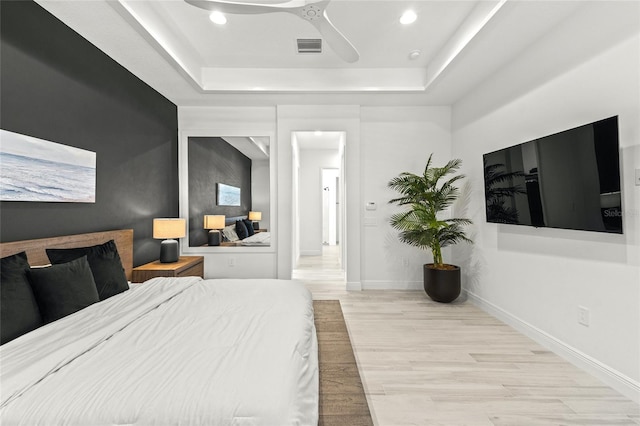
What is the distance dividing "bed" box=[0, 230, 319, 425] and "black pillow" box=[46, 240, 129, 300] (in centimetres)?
15

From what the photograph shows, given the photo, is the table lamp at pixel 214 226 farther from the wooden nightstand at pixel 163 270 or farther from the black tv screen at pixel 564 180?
the black tv screen at pixel 564 180

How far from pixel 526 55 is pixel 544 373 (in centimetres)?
276

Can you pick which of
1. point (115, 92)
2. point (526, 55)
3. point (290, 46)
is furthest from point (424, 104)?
point (115, 92)

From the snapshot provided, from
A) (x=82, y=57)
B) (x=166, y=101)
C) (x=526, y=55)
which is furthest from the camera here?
(x=166, y=101)

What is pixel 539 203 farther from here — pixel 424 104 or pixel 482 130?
pixel 424 104

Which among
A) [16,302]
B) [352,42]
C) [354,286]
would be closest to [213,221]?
[354,286]

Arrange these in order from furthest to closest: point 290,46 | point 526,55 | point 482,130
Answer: point 482,130 → point 290,46 → point 526,55

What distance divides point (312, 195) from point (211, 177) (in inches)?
135

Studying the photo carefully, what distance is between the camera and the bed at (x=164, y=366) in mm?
1018

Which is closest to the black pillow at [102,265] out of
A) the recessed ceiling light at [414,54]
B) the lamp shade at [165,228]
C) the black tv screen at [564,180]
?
the lamp shade at [165,228]

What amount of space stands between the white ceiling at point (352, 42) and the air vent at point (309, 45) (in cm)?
7

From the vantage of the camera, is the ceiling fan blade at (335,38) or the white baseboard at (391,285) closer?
the ceiling fan blade at (335,38)

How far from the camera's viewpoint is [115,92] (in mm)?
3000

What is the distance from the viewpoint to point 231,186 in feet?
14.5
